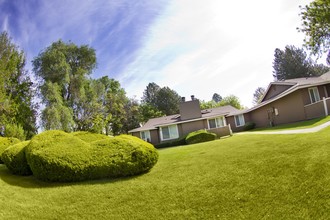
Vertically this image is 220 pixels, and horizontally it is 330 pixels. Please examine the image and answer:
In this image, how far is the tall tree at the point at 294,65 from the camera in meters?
62.3

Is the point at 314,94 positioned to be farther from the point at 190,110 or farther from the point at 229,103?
the point at 229,103

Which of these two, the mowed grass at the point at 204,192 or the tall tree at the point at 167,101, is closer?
the mowed grass at the point at 204,192

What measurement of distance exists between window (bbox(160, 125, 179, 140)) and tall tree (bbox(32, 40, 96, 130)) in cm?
1038

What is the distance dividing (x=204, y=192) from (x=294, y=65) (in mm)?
68260

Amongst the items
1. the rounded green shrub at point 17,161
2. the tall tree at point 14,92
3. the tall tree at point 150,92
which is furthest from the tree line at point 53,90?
the tall tree at point 150,92

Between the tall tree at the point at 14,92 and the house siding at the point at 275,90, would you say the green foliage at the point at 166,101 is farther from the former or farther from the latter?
the tall tree at the point at 14,92

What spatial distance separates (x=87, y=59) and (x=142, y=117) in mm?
23231

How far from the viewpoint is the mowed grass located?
4801 mm

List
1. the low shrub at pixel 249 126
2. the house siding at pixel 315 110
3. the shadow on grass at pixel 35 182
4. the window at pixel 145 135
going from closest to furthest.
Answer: the shadow on grass at pixel 35 182 < the house siding at pixel 315 110 < the low shrub at pixel 249 126 < the window at pixel 145 135

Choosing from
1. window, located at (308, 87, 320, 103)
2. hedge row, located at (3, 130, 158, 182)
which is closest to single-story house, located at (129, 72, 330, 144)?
window, located at (308, 87, 320, 103)

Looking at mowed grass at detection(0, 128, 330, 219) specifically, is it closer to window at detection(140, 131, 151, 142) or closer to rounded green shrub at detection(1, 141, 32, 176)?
rounded green shrub at detection(1, 141, 32, 176)

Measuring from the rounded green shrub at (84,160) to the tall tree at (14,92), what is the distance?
6.70 meters

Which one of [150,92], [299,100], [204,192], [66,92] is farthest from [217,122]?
[150,92]

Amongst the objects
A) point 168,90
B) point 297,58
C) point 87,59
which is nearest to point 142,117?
point 168,90
